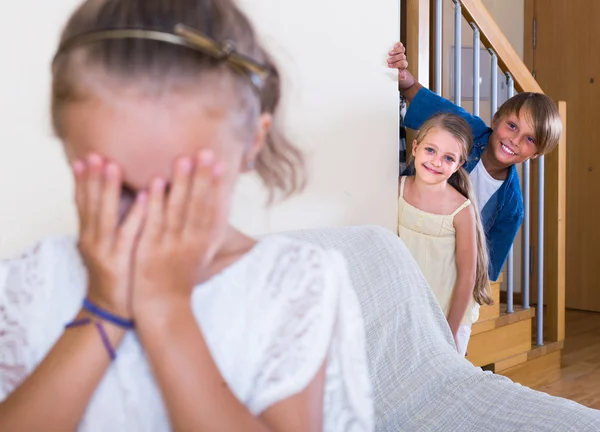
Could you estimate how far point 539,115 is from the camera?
1.89 metres

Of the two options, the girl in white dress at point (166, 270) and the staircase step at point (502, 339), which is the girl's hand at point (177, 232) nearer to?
the girl in white dress at point (166, 270)

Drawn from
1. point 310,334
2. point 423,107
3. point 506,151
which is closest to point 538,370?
point 506,151

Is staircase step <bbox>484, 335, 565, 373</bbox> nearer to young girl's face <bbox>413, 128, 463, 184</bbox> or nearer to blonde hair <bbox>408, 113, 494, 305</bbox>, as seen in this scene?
blonde hair <bbox>408, 113, 494, 305</bbox>

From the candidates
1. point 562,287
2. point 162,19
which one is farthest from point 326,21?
point 562,287

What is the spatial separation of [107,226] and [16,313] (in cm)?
15

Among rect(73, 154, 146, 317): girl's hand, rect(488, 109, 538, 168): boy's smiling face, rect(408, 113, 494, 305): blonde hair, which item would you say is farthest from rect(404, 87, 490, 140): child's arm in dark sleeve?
rect(73, 154, 146, 317): girl's hand

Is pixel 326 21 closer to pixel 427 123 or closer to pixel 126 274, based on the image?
pixel 427 123

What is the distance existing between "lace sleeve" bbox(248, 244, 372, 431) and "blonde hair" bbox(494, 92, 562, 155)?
4.52 feet

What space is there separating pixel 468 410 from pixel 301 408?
0.63m

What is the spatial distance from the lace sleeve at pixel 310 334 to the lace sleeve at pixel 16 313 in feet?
0.63

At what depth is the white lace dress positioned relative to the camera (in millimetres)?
571

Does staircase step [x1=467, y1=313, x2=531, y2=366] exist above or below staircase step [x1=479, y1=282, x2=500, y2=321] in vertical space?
below

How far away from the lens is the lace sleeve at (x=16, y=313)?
2.00 ft

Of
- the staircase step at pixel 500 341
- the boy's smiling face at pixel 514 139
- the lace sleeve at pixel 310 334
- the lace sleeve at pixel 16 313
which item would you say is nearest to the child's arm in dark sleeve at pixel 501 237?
the boy's smiling face at pixel 514 139
